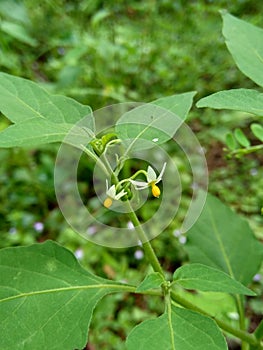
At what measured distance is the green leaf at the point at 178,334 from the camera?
506 millimetres

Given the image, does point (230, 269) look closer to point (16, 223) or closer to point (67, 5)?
point (16, 223)

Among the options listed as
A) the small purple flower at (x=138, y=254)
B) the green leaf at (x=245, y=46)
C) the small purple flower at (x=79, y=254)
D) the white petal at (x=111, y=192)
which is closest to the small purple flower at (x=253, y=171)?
the small purple flower at (x=138, y=254)

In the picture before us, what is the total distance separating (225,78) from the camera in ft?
8.27

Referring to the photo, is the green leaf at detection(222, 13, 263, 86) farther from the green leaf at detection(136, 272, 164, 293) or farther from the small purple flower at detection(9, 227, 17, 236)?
the small purple flower at detection(9, 227, 17, 236)

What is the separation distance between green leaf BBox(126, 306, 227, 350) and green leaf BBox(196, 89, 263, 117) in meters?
0.24

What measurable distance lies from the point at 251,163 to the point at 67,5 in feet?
4.99

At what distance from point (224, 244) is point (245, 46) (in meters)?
0.38

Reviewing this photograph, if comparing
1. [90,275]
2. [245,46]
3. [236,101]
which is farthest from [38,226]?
[236,101]

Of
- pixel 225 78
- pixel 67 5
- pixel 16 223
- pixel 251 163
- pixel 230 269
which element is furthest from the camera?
pixel 67 5

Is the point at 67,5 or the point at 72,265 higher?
the point at 72,265

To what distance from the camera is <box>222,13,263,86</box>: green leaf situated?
0.63 metres

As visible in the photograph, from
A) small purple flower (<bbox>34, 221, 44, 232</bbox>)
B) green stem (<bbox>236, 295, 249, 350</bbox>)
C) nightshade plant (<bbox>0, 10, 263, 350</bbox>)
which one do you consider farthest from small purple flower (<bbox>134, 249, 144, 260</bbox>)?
nightshade plant (<bbox>0, 10, 263, 350</bbox>)

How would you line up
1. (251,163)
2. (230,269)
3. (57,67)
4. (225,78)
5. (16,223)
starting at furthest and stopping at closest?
1. (225,78)
2. (57,67)
3. (251,163)
4. (16,223)
5. (230,269)

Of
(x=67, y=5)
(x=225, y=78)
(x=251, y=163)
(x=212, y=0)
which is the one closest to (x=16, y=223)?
(x=251, y=163)
